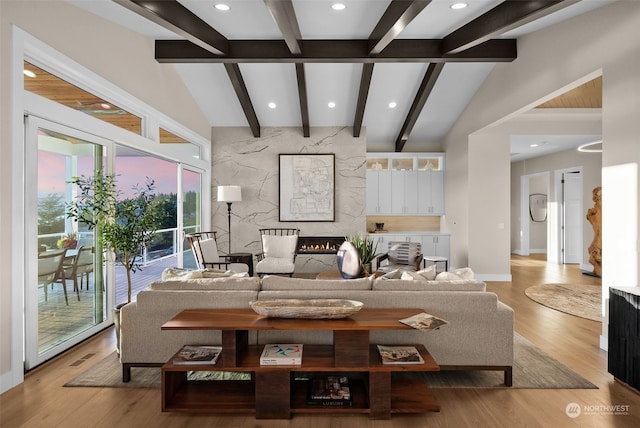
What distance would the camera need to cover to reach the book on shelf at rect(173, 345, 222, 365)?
2.39m

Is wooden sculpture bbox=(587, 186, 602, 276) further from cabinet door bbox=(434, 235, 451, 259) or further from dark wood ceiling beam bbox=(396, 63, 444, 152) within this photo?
dark wood ceiling beam bbox=(396, 63, 444, 152)

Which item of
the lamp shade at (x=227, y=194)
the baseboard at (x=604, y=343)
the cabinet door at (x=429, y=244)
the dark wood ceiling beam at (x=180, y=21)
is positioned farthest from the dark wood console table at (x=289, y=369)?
the cabinet door at (x=429, y=244)

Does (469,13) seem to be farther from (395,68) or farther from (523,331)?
(523,331)

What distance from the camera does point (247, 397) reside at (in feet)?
8.03

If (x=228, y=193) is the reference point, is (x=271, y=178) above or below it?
above

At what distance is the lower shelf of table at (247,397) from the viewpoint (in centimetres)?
232

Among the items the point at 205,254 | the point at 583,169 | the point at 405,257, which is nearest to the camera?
the point at 205,254

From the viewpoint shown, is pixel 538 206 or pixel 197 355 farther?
pixel 538 206

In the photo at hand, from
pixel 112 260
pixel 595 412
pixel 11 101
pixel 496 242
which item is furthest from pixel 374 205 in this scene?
pixel 11 101

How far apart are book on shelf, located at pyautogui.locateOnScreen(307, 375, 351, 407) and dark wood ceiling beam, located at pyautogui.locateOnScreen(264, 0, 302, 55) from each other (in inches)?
120

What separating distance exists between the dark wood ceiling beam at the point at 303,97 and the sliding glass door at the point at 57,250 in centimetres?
278

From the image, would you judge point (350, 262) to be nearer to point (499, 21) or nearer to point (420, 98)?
point (499, 21)

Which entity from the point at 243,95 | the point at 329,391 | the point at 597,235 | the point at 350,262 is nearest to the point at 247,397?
the point at 329,391

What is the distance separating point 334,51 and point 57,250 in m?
3.80
